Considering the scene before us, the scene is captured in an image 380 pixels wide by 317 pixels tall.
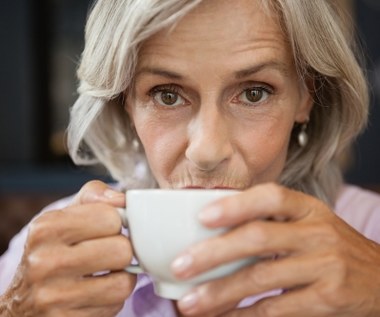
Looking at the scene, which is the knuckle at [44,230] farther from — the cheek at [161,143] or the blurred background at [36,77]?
the blurred background at [36,77]

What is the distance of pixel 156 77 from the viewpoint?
1.12 m

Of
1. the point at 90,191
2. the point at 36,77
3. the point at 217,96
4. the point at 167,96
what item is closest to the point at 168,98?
the point at 167,96

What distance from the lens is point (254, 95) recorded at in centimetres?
113

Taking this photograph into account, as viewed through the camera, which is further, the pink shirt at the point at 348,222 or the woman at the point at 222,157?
the pink shirt at the point at 348,222

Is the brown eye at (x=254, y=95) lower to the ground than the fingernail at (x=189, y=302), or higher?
higher

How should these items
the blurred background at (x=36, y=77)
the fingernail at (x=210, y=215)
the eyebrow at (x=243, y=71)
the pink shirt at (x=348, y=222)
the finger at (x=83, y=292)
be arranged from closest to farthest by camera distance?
the fingernail at (x=210, y=215) < the finger at (x=83, y=292) < the eyebrow at (x=243, y=71) < the pink shirt at (x=348, y=222) < the blurred background at (x=36, y=77)

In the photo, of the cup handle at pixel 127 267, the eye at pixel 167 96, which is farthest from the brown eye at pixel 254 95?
the cup handle at pixel 127 267

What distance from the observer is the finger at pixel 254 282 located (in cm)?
76

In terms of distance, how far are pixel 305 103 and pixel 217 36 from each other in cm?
33

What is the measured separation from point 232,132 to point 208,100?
72mm

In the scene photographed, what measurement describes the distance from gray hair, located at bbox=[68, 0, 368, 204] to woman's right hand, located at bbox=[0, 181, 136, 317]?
366 mm

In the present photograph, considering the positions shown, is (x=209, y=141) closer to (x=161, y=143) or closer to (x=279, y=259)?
(x=161, y=143)

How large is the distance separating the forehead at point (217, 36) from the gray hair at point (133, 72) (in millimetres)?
24

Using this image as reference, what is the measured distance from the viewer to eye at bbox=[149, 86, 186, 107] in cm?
112
